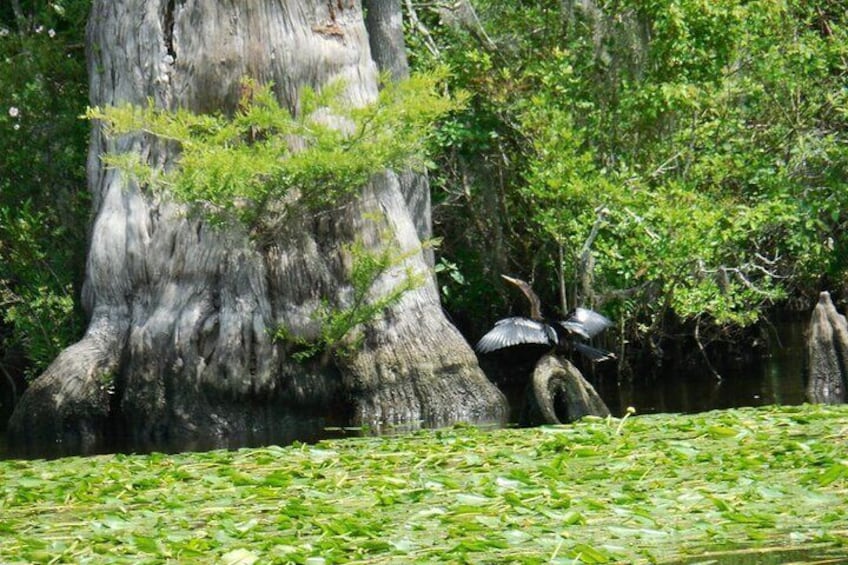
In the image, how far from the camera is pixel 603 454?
1034cm

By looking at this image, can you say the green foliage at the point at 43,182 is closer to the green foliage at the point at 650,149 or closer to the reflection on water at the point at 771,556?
the green foliage at the point at 650,149

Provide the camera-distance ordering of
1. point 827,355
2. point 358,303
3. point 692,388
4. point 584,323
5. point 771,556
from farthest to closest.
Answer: point 692,388 → point 358,303 → point 584,323 → point 827,355 → point 771,556

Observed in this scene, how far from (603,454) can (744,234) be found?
8030 mm

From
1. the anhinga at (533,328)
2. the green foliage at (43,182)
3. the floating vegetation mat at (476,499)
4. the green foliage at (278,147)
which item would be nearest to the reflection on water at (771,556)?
the floating vegetation mat at (476,499)

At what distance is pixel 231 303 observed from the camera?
15867 millimetres

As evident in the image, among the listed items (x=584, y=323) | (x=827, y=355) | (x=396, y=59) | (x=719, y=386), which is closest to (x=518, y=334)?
(x=584, y=323)

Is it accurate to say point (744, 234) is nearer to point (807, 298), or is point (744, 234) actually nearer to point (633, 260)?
point (633, 260)

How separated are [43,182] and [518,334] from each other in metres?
7.49

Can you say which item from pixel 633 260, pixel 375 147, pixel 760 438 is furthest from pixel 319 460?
pixel 633 260

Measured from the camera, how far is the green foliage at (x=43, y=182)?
18391 mm

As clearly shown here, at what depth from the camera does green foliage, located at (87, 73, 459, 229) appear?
1455cm

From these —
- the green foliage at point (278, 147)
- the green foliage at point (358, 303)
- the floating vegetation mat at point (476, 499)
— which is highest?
the green foliage at point (278, 147)

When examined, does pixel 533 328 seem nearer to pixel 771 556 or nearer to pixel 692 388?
pixel 692 388

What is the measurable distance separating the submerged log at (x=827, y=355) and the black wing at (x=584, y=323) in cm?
196
